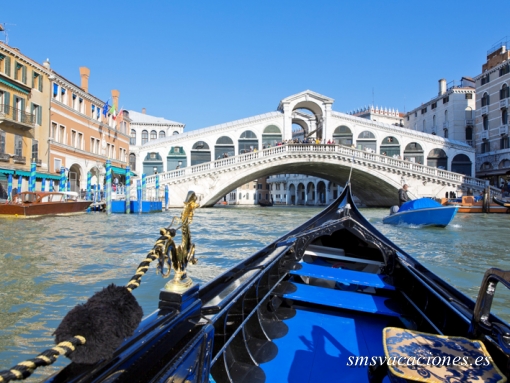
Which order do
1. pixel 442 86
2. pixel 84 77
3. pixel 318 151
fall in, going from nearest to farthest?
pixel 318 151 < pixel 84 77 < pixel 442 86

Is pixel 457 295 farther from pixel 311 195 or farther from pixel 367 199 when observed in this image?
pixel 311 195

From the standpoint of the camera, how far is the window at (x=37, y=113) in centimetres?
1127

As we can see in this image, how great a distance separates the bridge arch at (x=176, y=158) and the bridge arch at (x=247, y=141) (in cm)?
258

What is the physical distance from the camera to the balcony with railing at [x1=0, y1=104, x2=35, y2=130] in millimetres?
9915


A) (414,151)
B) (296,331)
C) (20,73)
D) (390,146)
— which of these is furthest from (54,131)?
(414,151)

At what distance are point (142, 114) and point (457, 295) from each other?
24904 mm

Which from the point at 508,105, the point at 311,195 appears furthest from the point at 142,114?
the point at 508,105

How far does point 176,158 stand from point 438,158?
12.2 metres

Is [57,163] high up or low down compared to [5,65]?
down

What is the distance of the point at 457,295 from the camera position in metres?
1.32

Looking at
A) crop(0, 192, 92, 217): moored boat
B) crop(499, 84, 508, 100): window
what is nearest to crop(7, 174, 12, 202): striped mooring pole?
crop(0, 192, 92, 217): moored boat

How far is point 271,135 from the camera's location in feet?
55.5

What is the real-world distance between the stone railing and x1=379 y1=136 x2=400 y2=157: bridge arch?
372 centimetres

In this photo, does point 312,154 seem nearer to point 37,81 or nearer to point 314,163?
point 314,163
